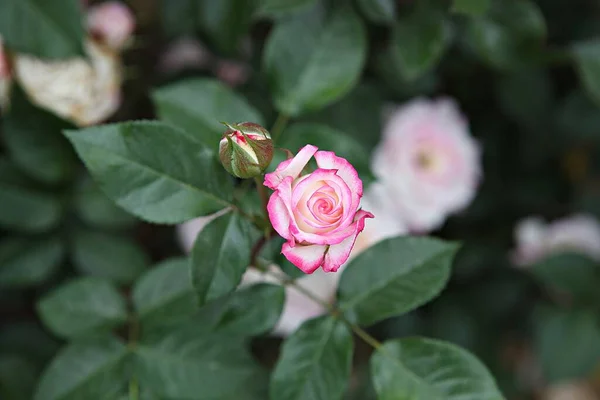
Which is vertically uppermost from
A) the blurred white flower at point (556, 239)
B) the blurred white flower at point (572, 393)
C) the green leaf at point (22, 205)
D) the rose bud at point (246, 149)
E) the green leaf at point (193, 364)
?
the rose bud at point (246, 149)

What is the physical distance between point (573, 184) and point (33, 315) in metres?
0.96

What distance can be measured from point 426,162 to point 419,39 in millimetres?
247

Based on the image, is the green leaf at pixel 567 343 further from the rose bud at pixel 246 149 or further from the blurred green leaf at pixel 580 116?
the rose bud at pixel 246 149

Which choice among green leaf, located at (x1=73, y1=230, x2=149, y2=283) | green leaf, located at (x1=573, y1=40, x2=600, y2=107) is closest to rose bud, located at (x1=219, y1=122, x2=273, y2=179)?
green leaf, located at (x1=73, y1=230, x2=149, y2=283)

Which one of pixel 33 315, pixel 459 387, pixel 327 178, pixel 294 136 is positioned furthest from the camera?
pixel 33 315

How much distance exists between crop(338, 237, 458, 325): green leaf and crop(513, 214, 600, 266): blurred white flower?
1.67ft

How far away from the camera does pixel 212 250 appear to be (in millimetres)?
478

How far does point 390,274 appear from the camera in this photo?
575mm

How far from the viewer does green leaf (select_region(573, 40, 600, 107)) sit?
31.8 inches

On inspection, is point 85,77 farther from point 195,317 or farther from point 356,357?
point 356,357

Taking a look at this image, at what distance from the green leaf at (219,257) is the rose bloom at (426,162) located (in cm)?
44

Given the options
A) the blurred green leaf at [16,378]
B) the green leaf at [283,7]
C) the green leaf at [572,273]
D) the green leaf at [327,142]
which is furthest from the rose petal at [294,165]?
the green leaf at [572,273]

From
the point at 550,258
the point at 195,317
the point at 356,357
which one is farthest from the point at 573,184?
the point at 195,317

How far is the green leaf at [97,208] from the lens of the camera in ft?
2.49
